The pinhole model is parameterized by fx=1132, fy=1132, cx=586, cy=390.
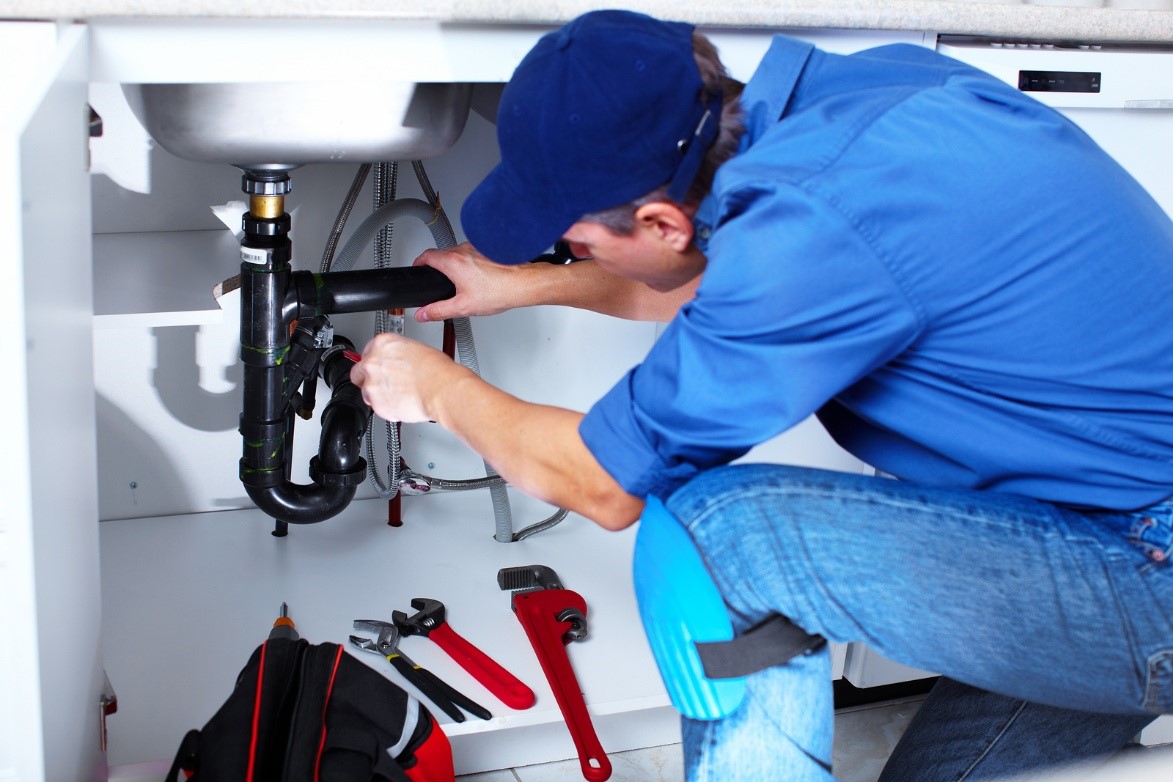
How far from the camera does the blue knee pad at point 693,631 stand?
79 cm

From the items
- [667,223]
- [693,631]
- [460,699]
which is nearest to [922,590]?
[693,631]

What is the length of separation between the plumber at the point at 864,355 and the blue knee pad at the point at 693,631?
17 mm

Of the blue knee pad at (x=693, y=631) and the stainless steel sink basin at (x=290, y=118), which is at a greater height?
the stainless steel sink basin at (x=290, y=118)

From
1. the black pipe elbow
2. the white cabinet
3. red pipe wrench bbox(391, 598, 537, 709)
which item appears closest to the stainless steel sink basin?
the white cabinet

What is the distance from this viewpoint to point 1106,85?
3.84ft

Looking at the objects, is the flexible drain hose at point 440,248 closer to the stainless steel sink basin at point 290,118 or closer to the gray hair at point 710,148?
the stainless steel sink basin at point 290,118

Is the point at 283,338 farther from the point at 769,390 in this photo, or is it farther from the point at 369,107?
the point at 769,390

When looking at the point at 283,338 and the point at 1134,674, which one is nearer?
the point at 1134,674

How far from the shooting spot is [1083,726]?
1.03 m

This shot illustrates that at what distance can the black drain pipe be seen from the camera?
43.2 inches

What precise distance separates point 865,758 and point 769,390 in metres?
0.82

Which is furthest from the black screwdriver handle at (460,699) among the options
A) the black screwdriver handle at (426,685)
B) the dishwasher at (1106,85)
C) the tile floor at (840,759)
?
the dishwasher at (1106,85)

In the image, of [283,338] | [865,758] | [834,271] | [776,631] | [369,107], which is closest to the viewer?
[834,271]

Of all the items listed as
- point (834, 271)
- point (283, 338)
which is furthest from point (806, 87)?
point (283, 338)
